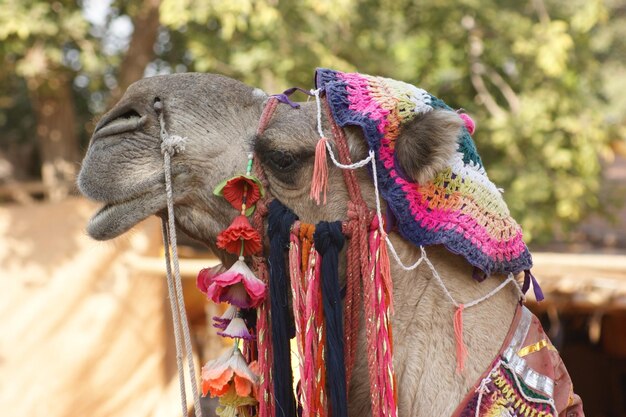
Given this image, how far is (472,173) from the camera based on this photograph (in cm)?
193

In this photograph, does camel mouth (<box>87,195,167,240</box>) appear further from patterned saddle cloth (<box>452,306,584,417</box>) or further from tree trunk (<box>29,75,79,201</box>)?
tree trunk (<box>29,75,79,201</box>)

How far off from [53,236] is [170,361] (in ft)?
4.58

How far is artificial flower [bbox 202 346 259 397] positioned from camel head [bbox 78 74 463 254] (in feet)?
0.97

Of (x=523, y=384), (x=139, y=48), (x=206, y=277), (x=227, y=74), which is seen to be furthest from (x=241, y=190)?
(x=139, y=48)

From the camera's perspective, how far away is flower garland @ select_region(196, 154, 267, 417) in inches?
71.8

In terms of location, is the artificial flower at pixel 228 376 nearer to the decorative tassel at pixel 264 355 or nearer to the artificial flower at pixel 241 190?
the decorative tassel at pixel 264 355

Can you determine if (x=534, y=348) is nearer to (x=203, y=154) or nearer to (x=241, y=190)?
(x=241, y=190)

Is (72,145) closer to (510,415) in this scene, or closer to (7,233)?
(7,233)

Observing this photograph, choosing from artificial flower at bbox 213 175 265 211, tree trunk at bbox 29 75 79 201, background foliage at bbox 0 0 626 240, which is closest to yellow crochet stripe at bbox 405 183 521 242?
artificial flower at bbox 213 175 265 211

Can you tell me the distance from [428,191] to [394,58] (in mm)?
7377

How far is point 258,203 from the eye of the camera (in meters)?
1.89

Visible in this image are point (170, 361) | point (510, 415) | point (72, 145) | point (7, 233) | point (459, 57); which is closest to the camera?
point (510, 415)

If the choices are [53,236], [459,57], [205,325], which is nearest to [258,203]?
[53,236]

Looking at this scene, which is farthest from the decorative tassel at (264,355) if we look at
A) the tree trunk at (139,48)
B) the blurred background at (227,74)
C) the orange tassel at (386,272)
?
the tree trunk at (139,48)
